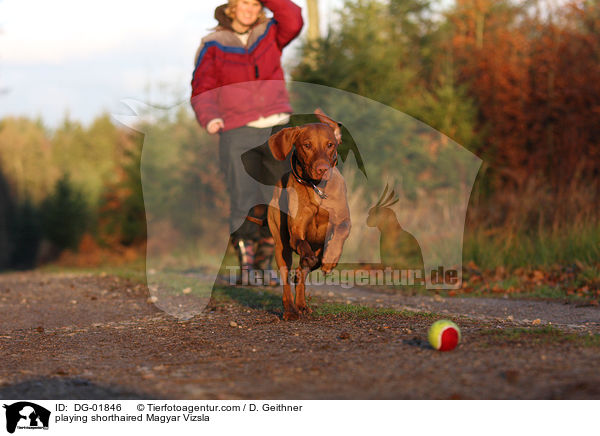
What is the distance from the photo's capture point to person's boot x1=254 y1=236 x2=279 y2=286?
7.29m

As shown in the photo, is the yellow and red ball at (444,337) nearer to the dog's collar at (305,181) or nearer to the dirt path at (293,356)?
the dirt path at (293,356)

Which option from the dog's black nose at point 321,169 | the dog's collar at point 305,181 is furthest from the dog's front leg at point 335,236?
the dog's black nose at point 321,169

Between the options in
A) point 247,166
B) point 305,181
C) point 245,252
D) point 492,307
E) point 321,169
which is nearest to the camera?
point 321,169

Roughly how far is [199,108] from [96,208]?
72.2ft

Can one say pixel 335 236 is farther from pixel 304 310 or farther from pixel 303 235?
pixel 304 310

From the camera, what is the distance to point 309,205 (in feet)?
14.9

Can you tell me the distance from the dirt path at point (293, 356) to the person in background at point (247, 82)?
149 centimetres

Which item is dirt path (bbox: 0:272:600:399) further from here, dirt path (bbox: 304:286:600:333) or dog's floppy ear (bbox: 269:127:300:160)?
dog's floppy ear (bbox: 269:127:300:160)

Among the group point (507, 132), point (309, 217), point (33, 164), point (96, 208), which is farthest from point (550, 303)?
point (33, 164)

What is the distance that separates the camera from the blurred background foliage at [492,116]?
952 centimetres

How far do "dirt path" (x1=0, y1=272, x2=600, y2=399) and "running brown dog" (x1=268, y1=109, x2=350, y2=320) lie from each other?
1.51 feet

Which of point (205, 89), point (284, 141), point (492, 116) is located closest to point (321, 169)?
point (284, 141)
